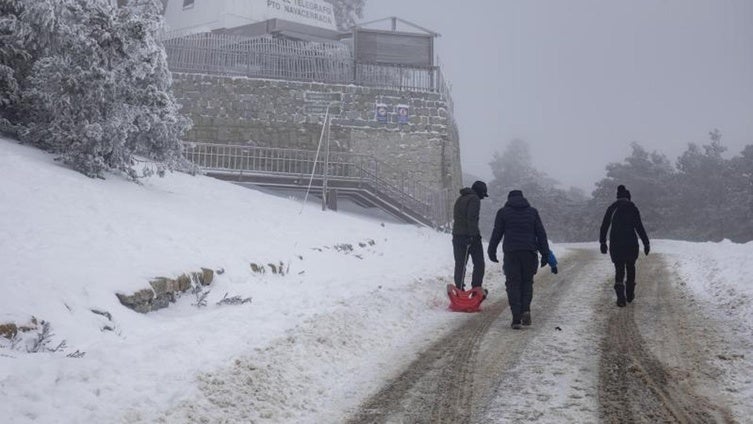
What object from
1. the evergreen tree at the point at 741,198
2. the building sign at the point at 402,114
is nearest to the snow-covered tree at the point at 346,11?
the building sign at the point at 402,114

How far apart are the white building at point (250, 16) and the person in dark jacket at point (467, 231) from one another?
22.5 m

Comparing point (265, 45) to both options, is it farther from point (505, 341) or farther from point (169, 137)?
point (505, 341)

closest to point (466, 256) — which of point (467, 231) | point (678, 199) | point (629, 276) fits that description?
point (467, 231)

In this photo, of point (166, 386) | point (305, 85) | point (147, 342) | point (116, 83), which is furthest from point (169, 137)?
point (305, 85)

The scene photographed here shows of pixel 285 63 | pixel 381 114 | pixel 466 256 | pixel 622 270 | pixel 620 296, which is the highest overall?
pixel 285 63

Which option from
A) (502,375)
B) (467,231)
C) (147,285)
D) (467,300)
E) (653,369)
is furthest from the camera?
(467,231)

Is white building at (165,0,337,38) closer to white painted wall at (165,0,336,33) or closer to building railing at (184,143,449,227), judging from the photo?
white painted wall at (165,0,336,33)

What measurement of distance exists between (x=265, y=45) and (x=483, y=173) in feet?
273

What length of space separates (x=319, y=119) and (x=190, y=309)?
60.9 feet

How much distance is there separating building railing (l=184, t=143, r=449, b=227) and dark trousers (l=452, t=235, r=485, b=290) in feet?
37.8

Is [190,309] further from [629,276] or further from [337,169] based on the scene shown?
[337,169]

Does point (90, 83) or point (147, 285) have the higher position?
point (90, 83)

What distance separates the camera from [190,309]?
7527 mm

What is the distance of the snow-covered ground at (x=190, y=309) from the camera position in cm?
473
